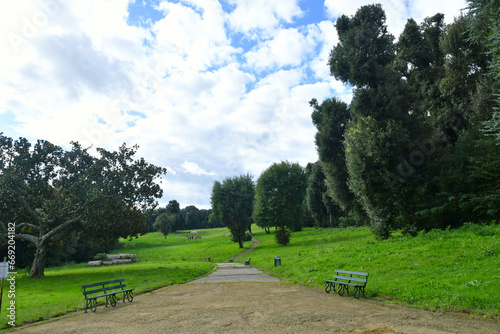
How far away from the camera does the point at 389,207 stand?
25516mm

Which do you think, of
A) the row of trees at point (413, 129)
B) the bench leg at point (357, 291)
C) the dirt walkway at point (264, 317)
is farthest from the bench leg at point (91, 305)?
the row of trees at point (413, 129)

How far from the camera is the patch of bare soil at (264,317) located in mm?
8484

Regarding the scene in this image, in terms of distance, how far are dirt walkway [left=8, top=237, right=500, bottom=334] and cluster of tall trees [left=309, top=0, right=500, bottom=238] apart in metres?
15.0

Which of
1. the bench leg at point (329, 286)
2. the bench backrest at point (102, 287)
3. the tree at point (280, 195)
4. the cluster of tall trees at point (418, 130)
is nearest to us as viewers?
the bench backrest at point (102, 287)

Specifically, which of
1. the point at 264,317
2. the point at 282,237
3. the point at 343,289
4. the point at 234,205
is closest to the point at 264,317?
the point at 264,317

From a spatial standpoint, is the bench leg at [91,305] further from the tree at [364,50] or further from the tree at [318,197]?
the tree at [318,197]

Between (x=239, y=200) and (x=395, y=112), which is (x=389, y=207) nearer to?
(x=395, y=112)

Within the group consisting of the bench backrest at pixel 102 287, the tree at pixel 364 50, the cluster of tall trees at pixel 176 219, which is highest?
the tree at pixel 364 50

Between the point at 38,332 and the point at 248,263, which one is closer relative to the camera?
the point at 38,332

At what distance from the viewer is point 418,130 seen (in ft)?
88.2

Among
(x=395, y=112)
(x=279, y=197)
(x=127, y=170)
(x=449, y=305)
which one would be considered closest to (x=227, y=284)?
(x=449, y=305)

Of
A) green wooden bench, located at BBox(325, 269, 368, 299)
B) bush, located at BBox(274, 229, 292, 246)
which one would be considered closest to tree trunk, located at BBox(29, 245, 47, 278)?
green wooden bench, located at BBox(325, 269, 368, 299)

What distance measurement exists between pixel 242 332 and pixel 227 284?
991cm

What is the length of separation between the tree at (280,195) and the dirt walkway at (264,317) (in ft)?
105
